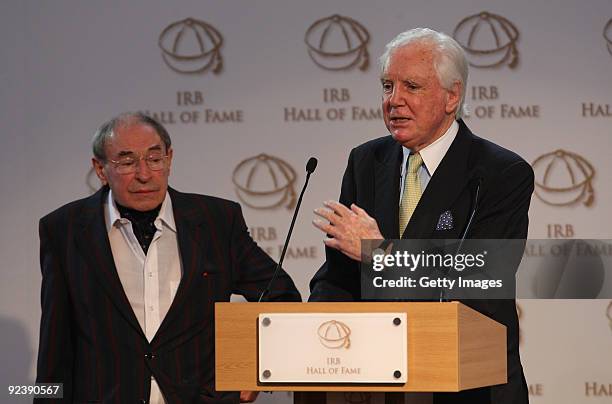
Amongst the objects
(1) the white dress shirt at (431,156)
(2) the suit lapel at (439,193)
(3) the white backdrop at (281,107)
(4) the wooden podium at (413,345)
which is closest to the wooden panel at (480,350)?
(4) the wooden podium at (413,345)

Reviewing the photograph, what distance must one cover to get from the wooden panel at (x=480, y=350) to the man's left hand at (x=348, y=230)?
39 cm

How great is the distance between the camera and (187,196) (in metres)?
3.87

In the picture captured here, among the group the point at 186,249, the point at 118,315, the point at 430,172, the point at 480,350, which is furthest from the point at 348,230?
the point at 118,315

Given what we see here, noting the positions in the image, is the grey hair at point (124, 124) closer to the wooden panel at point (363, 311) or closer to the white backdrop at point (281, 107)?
the white backdrop at point (281, 107)

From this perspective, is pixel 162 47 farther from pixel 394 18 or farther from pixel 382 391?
pixel 382 391

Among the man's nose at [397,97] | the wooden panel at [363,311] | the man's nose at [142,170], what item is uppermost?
the man's nose at [397,97]

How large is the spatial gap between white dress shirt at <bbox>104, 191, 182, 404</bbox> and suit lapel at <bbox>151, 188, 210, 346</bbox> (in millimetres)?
32

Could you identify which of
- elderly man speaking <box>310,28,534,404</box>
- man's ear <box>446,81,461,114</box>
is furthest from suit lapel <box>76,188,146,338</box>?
man's ear <box>446,81,461,114</box>

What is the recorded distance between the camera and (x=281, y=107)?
15.8 ft

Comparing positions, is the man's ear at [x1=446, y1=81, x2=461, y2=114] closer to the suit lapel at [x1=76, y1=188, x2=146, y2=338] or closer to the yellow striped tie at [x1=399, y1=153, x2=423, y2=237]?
the yellow striped tie at [x1=399, y1=153, x2=423, y2=237]

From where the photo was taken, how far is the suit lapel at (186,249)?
3605mm

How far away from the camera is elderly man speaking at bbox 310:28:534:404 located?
133 inches

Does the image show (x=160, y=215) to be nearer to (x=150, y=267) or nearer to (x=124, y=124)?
(x=150, y=267)

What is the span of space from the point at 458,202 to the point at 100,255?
1170mm
